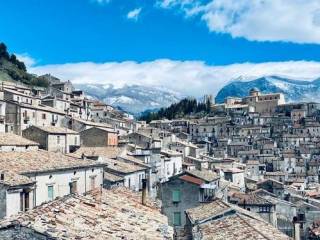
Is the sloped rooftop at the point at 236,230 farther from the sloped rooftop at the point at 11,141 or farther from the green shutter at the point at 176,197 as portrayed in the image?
the green shutter at the point at 176,197

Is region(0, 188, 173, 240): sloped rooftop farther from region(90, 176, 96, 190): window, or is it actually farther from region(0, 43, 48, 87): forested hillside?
region(0, 43, 48, 87): forested hillside

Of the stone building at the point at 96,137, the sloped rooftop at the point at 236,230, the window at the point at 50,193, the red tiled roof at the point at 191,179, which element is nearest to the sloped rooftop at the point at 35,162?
the window at the point at 50,193

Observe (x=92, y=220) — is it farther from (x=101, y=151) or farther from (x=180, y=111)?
(x=180, y=111)

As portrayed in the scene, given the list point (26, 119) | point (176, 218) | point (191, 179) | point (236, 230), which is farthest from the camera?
point (26, 119)

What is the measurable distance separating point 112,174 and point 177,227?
670 cm

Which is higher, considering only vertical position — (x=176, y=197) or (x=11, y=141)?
(x=11, y=141)

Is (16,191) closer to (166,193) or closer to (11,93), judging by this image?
(166,193)

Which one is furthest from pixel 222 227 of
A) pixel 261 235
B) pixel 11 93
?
pixel 11 93

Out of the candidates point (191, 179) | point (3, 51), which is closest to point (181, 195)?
point (191, 179)

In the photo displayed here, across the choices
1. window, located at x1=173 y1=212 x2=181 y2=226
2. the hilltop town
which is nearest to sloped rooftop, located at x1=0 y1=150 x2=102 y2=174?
the hilltop town

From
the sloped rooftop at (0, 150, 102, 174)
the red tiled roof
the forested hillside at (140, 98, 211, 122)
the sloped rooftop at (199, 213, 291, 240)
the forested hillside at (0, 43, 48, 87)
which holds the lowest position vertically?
the sloped rooftop at (199, 213, 291, 240)

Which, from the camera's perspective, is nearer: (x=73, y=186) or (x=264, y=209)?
(x=73, y=186)

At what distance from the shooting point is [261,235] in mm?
23250

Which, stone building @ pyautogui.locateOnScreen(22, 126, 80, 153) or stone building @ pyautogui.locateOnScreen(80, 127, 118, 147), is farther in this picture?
stone building @ pyautogui.locateOnScreen(80, 127, 118, 147)
